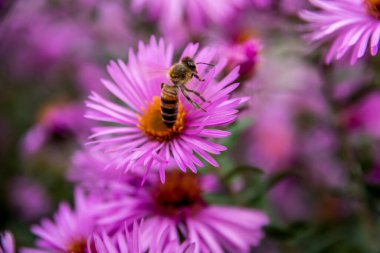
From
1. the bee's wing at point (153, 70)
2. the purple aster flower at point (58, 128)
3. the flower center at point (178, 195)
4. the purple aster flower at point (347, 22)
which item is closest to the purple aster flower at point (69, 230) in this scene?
the flower center at point (178, 195)

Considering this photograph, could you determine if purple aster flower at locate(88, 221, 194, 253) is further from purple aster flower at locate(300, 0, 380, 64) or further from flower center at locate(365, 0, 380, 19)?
flower center at locate(365, 0, 380, 19)

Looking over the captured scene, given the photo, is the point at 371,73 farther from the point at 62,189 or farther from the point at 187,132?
the point at 62,189

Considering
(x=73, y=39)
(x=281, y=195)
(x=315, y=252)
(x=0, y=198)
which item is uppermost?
(x=73, y=39)

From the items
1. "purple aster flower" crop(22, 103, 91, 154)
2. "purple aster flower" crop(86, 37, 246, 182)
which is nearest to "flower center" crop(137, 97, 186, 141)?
"purple aster flower" crop(86, 37, 246, 182)

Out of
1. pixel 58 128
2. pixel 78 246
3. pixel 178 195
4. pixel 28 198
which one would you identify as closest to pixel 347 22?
pixel 178 195

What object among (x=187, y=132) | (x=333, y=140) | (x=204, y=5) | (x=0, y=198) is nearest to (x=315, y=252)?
(x=333, y=140)

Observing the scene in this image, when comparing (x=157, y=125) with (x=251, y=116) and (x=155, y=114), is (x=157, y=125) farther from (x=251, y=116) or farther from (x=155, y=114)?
(x=251, y=116)
